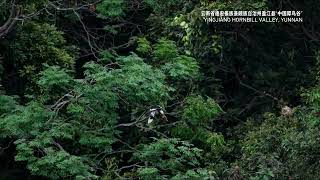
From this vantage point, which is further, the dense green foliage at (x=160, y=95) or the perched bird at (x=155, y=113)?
the perched bird at (x=155, y=113)

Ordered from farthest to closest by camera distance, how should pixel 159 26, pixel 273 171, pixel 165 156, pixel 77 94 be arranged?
pixel 159 26, pixel 165 156, pixel 77 94, pixel 273 171

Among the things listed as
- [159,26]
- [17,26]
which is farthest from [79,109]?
[159,26]

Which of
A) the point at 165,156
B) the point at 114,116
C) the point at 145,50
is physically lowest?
the point at 165,156

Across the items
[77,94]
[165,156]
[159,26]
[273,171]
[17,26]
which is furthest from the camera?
[159,26]

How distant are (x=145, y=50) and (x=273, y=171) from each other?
2.11 m

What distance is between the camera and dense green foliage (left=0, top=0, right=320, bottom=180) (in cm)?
537

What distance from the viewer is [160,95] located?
5.71 meters

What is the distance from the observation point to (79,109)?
5.45 meters

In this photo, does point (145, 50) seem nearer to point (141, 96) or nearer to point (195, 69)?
point (195, 69)

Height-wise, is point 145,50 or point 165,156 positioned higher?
point 145,50

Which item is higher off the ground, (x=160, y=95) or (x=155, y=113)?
(x=160, y=95)

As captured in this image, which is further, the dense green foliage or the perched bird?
the perched bird

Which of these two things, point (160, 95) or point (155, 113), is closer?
point (160, 95)

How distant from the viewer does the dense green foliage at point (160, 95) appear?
5.37 m
